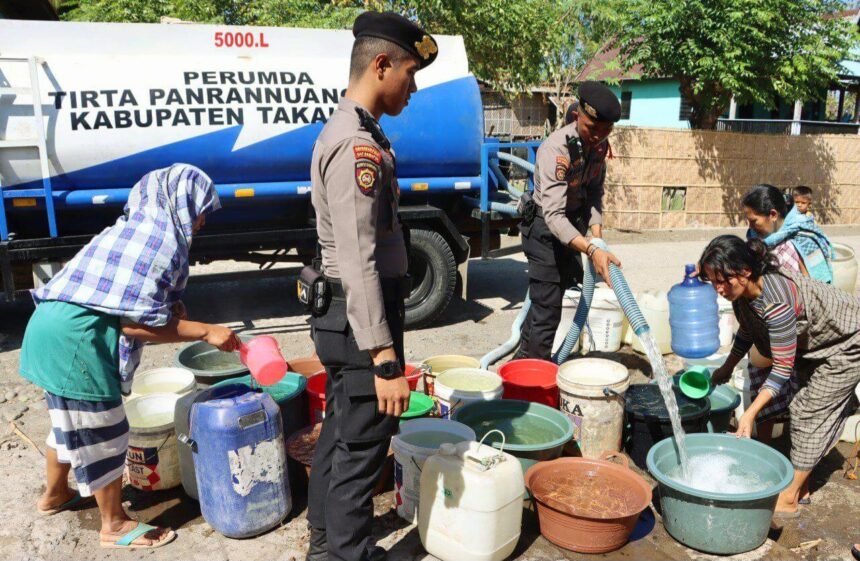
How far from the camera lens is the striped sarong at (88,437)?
110 inches

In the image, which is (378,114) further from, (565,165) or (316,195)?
(565,165)

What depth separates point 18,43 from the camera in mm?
5328

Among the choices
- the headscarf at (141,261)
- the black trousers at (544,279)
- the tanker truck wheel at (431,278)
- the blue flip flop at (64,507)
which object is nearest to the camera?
the headscarf at (141,261)

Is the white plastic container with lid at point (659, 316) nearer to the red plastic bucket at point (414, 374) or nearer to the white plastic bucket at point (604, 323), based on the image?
the white plastic bucket at point (604, 323)

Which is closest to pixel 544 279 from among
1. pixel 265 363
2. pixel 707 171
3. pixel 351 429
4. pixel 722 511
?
pixel 722 511

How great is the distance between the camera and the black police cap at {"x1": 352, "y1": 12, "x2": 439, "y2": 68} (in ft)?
7.63

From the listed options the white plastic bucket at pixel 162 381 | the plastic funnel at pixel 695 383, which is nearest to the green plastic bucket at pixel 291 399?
the white plastic bucket at pixel 162 381

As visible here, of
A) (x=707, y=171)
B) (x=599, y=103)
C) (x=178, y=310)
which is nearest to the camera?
(x=178, y=310)

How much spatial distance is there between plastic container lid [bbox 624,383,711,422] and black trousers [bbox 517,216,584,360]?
0.68 metres

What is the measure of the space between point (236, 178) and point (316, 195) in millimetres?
3917

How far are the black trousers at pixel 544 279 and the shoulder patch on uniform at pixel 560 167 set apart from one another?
A: 359mm

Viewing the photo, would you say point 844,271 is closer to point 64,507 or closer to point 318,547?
point 318,547

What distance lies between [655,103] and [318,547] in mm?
21453

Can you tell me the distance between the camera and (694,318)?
4.52 meters
